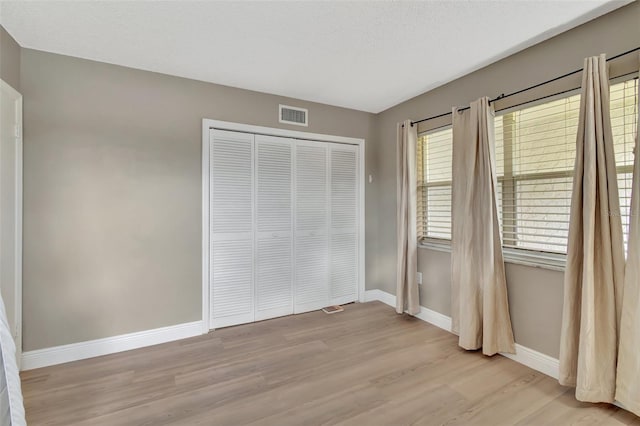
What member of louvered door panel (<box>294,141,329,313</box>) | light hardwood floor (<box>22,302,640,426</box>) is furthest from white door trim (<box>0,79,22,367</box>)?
louvered door panel (<box>294,141,329,313</box>)

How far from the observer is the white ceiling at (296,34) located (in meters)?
1.87

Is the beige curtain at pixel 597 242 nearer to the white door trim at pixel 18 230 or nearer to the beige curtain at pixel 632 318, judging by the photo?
the beige curtain at pixel 632 318

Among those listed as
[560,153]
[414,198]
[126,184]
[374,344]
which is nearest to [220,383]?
[374,344]

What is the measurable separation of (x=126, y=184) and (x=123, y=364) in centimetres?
154

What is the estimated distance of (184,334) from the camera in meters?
2.88

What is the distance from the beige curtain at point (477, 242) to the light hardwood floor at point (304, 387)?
0.75ft

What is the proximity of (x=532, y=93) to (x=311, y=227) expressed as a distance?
248 centimetres

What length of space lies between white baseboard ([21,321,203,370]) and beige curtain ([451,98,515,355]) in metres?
2.60

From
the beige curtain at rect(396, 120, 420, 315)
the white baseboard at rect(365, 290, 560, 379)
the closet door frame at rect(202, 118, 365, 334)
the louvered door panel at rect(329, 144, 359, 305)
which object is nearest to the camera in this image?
the white baseboard at rect(365, 290, 560, 379)

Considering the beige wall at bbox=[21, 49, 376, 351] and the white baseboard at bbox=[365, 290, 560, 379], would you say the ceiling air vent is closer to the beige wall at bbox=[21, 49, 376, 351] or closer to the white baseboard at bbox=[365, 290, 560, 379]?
the beige wall at bbox=[21, 49, 376, 351]

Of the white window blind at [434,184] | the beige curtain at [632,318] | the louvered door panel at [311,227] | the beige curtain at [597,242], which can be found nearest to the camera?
the beige curtain at [632,318]

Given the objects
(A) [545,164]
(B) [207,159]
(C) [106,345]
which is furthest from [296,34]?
(C) [106,345]

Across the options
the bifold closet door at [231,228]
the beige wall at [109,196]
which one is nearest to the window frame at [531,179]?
the bifold closet door at [231,228]

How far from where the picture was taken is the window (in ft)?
6.32
